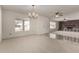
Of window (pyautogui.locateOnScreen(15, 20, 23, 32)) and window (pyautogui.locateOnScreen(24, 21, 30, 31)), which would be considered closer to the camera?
window (pyautogui.locateOnScreen(15, 20, 23, 32))

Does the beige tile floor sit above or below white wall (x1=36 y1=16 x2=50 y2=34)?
below

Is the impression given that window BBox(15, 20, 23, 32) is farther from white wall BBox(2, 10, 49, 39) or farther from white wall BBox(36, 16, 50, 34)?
white wall BBox(36, 16, 50, 34)

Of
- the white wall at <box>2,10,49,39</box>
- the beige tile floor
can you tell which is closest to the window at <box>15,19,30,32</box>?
the white wall at <box>2,10,49,39</box>

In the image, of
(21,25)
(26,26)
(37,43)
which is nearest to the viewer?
→ (21,25)

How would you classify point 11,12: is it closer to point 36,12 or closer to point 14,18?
point 14,18

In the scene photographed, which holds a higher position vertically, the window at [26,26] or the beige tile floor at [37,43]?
the window at [26,26]

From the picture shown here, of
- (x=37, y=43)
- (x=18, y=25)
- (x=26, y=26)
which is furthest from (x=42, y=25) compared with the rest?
(x=18, y=25)

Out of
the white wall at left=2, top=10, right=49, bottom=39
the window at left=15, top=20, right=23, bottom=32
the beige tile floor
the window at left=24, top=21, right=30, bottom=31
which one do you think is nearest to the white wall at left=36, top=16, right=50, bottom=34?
the white wall at left=2, top=10, right=49, bottom=39

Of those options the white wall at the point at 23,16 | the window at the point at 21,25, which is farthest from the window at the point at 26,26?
the white wall at the point at 23,16

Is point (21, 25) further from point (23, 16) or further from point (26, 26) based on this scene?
point (23, 16)

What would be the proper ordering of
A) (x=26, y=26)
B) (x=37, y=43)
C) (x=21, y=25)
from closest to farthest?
(x=21, y=25) < (x=26, y=26) < (x=37, y=43)

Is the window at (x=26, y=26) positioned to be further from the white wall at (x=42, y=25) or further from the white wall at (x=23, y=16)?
the white wall at (x=42, y=25)

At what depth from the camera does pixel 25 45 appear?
250 centimetres
